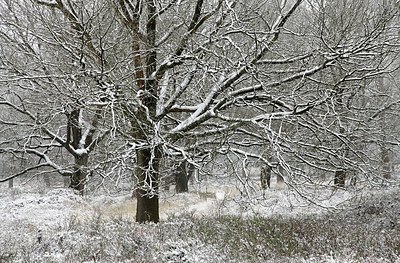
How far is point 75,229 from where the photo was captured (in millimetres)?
7609

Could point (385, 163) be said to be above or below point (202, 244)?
above

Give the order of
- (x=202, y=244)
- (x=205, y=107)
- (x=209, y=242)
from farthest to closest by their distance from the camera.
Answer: (x=205, y=107), (x=209, y=242), (x=202, y=244)

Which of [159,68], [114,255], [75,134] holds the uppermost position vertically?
[159,68]

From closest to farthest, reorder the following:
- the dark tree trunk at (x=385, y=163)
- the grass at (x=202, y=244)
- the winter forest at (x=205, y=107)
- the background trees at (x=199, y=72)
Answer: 1. the grass at (x=202, y=244)
2. the winter forest at (x=205, y=107)
3. the background trees at (x=199, y=72)
4. the dark tree trunk at (x=385, y=163)

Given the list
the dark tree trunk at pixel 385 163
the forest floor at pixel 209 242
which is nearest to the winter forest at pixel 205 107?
the forest floor at pixel 209 242

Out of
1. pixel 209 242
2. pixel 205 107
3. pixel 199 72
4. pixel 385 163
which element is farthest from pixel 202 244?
pixel 385 163

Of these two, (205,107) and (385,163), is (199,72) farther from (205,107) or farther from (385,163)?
(385,163)

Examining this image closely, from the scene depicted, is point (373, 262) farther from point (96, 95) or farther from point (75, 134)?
point (75, 134)

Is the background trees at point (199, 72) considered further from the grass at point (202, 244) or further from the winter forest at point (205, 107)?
the grass at point (202, 244)

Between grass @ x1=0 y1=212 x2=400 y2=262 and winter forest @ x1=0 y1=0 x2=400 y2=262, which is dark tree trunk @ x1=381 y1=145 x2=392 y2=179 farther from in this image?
grass @ x1=0 y1=212 x2=400 y2=262

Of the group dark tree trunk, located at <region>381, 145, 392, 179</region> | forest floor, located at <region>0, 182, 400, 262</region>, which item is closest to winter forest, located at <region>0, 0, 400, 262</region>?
forest floor, located at <region>0, 182, 400, 262</region>

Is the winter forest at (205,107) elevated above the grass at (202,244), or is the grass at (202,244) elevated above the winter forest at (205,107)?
the winter forest at (205,107)

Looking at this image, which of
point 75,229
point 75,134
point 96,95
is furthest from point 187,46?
point 75,134

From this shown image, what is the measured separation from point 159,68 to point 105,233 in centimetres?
354
